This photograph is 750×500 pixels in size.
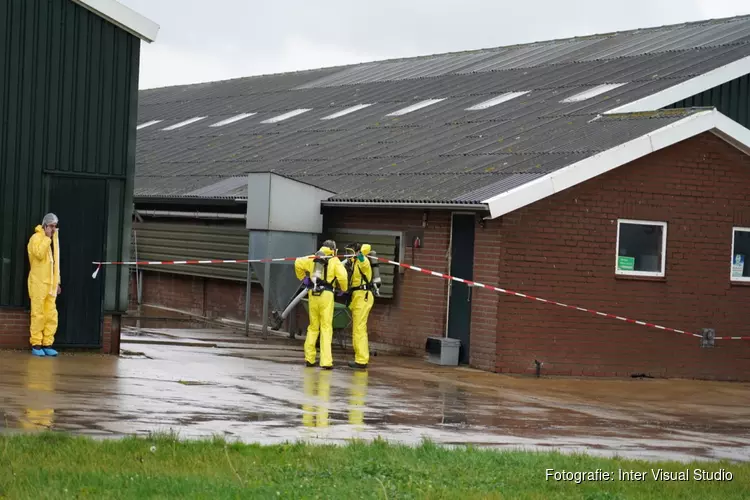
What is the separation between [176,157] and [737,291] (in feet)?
49.0

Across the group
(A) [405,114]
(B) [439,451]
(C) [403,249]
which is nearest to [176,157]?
(A) [405,114]

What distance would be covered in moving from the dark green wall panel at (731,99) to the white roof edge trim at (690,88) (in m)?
0.24

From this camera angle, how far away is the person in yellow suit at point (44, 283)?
748 inches

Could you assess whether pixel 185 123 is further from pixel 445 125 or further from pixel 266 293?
pixel 266 293

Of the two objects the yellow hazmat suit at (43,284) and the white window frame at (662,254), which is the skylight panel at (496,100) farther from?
the yellow hazmat suit at (43,284)

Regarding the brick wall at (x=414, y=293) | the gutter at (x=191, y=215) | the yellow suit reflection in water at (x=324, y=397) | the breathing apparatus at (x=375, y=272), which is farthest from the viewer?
the gutter at (x=191, y=215)

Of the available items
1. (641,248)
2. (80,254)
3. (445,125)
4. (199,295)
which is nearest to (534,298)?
(641,248)

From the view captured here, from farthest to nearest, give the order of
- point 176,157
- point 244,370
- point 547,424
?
1. point 176,157
2. point 244,370
3. point 547,424

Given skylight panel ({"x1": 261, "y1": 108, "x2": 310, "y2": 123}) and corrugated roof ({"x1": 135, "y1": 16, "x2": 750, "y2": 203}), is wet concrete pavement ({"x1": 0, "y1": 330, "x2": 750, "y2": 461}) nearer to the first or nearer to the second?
corrugated roof ({"x1": 135, "y1": 16, "x2": 750, "y2": 203})

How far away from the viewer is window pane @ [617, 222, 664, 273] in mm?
22219

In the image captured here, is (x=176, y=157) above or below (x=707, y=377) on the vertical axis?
above

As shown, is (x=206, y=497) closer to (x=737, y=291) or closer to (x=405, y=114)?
(x=737, y=291)

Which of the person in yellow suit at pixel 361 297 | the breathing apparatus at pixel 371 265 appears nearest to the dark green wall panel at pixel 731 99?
the breathing apparatus at pixel 371 265

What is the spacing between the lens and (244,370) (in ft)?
63.4
